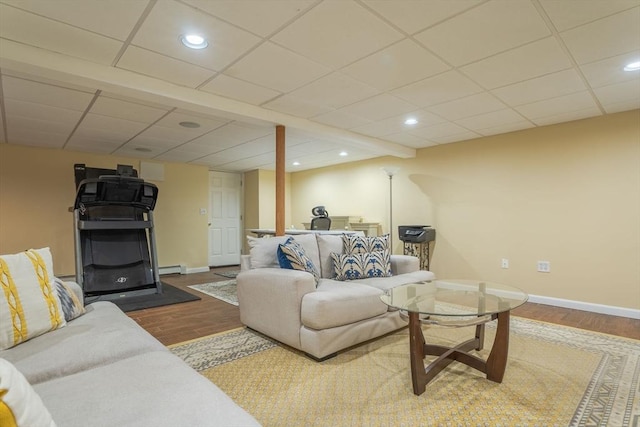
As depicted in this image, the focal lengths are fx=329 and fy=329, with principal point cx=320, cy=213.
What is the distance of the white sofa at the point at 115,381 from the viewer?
2.94 ft

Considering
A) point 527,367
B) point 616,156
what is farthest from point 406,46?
point 616,156

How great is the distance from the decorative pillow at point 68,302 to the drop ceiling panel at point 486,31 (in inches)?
103

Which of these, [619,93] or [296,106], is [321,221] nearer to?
[296,106]

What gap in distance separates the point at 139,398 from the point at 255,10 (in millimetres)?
1960

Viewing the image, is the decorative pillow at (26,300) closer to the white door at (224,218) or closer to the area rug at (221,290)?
the area rug at (221,290)

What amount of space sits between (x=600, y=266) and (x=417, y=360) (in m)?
3.19

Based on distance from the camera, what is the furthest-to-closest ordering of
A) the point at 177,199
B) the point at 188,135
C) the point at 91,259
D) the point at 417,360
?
1. the point at 177,199
2. the point at 188,135
3. the point at 91,259
4. the point at 417,360

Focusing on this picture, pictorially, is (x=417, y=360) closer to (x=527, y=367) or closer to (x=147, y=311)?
(x=527, y=367)

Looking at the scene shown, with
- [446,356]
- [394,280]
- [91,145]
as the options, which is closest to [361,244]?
[394,280]

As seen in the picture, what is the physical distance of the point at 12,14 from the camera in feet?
6.30

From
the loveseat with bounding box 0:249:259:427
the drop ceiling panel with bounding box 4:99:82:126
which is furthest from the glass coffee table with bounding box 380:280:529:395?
the drop ceiling panel with bounding box 4:99:82:126

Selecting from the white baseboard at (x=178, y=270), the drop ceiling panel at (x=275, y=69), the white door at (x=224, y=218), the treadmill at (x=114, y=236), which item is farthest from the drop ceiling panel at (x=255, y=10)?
the white door at (x=224, y=218)

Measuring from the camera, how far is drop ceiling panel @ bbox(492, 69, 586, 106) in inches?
109

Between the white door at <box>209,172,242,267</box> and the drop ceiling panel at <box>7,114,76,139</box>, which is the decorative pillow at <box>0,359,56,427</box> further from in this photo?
the white door at <box>209,172,242,267</box>
